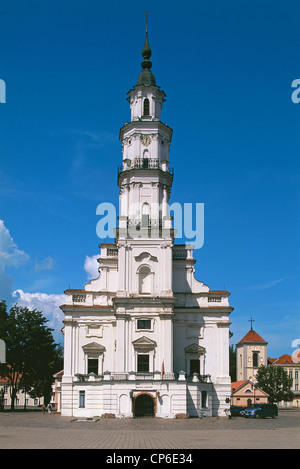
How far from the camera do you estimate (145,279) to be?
5600 centimetres

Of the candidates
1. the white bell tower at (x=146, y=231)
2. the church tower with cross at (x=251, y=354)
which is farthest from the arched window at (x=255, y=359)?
the white bell tower at (x=146, y=231)

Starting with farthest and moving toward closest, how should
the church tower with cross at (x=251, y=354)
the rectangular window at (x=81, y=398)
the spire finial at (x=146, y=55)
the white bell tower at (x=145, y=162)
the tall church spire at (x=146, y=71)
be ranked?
1. the church tower with cross at (x=251, y=354)
2. the spire finial at (x=146, y=55)
3. the tall church spire at (x=146, y=71)
4. the white bell tower at (x=145, y=162)
5. the rectangular window at (x=81, y=398)

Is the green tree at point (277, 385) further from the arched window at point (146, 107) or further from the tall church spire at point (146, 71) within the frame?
the tall church spire at point (146, 71)

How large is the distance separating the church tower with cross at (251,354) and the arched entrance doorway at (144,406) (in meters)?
58.5

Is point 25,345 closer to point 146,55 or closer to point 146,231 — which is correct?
point 146,231

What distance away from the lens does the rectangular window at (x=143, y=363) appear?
53.8 m

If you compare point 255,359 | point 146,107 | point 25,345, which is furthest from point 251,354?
point 146,107

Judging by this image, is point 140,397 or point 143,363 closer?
point 140,397

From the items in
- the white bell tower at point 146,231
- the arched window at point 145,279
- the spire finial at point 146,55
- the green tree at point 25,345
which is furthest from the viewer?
the green tree at point 25,345

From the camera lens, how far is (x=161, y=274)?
182ft

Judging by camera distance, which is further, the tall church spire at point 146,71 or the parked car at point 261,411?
the tall church spire at point 146,71

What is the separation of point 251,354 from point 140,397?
60.5m
